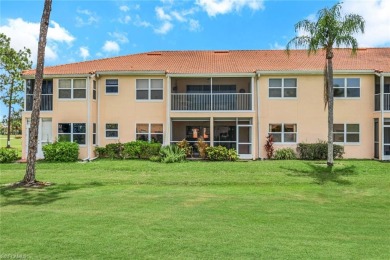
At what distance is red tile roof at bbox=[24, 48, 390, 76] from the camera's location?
2412cm

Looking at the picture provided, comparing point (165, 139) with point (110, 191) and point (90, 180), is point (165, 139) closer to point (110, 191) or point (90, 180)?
point (90, 180)

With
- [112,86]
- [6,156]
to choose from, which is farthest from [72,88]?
[6,156]

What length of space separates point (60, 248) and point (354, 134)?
2155 centimetres

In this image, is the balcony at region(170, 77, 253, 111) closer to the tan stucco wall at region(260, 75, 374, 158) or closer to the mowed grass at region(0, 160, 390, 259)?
the tan stucco wall at region(260, 75, 374, 158)

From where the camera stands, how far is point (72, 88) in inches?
922

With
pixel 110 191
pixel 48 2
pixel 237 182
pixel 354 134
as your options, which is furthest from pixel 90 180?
pixel 354 134

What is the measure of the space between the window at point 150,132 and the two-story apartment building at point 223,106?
7 cm

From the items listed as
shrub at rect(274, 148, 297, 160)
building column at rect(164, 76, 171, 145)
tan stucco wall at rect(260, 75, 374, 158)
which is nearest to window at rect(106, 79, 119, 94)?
building column at rect(164, 76, 171, 145)

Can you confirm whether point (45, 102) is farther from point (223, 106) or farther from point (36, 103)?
A: point (223, 106)

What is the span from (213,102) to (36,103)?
11.9 meters

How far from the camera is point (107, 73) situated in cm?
2394

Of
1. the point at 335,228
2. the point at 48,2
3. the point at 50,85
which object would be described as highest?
the point at 48,2

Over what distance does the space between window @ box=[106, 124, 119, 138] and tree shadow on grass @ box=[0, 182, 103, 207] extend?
970 cm

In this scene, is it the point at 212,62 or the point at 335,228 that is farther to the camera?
the point at 212,62
